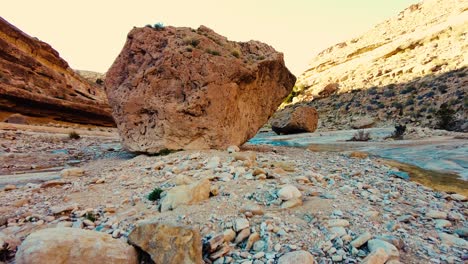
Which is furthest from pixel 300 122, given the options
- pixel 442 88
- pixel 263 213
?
pixel 263 213

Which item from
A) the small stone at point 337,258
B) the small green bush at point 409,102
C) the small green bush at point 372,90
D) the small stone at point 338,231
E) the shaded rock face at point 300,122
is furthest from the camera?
the small green bush at point 372,90

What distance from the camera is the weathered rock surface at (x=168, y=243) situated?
2973mm

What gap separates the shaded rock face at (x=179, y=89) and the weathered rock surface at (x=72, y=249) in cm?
612

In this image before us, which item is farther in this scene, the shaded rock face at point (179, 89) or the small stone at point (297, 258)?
the shaded rock face at point (179, 89)

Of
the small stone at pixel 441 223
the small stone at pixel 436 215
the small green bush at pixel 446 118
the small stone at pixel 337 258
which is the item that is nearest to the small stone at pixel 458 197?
the small stone at pixel 436 215

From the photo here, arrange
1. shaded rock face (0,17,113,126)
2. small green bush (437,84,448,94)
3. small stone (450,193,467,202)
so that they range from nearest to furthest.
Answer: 1. small stone (450,193,467,202)
2. shaded rock face (0,17,113,126)
3. small green bush (437,84,448,94)

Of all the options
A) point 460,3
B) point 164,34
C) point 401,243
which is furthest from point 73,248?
point 460,3

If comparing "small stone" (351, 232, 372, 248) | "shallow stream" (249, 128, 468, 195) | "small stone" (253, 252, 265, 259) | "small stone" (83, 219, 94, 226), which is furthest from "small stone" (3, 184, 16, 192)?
"shallow stream" (249, 128, 468, 195)

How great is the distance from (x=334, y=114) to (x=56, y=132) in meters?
27.9

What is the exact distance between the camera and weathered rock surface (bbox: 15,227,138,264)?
2668mm

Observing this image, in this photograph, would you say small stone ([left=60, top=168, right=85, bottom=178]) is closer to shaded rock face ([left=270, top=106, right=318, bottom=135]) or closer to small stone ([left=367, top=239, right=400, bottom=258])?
small stone ([left=367, top=239, right=400, bottom=258])

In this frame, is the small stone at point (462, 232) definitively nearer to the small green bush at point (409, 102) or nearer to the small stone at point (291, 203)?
the small stone at point (291, 203)

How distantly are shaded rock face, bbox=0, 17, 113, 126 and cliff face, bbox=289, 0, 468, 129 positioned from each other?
23.3 metres

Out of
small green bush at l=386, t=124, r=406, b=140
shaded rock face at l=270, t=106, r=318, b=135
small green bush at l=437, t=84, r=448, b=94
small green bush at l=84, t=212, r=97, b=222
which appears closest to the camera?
small green bush at l=84, t=212, r=97, b=222
